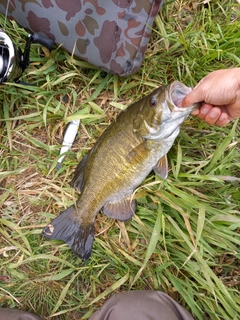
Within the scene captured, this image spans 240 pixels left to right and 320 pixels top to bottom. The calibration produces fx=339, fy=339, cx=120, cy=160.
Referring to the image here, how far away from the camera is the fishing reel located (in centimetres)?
267

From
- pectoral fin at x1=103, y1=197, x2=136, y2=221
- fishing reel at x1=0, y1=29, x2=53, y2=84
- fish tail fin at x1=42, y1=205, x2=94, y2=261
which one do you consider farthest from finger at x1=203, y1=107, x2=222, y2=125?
fishing reel at x1=0, y1=29, x2=53, y2=84

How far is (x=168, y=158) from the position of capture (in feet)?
9.45

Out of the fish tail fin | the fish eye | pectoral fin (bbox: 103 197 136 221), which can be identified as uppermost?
the fish eye

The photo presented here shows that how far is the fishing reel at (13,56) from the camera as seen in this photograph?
2.67 m

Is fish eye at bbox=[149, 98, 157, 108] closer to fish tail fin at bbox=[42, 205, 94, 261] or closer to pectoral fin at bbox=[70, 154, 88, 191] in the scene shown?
pectoral fin at bbox=[70, 154, 88, 191]

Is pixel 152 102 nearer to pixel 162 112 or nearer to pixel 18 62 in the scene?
pixel 162 112

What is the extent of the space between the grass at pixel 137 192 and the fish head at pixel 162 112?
413mm

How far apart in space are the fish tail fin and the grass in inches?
4.3

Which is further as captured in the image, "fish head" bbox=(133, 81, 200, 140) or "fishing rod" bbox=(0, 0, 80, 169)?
"fishing rod" bbox=(0, 0, 80, 169)

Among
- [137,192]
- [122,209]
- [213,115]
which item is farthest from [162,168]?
[213,115]

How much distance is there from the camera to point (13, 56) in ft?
8.79

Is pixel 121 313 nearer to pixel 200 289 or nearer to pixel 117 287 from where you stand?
pixel 117 287

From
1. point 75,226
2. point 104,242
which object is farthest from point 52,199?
point 104,242

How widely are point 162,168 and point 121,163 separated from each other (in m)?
0.34
